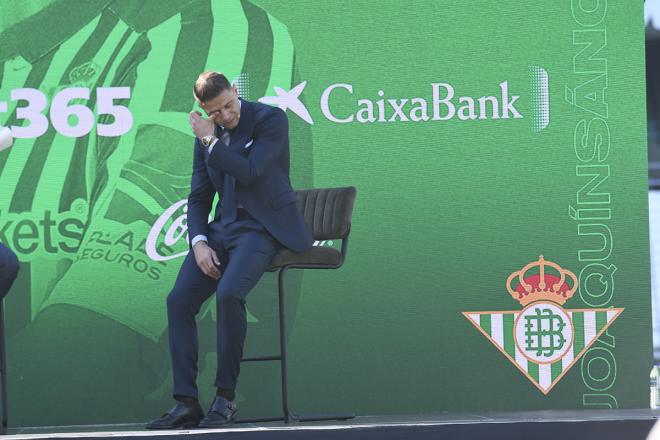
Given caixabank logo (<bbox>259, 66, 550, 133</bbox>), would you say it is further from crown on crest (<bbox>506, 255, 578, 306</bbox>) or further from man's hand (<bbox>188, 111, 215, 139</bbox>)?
man's hand (<bbox>188, 111, 215, 139</bbox>)

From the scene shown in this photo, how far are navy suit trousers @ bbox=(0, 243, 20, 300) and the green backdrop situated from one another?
84 cm

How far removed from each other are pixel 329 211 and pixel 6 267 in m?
1.12

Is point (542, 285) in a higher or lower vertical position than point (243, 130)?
lower

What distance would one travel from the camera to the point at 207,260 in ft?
11.6

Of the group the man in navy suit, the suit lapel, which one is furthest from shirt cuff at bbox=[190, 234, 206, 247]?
the suit lapel

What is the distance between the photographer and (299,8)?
4.22 meters

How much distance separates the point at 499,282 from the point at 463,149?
0.56 metres

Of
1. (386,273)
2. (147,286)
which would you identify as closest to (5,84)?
(147,286)

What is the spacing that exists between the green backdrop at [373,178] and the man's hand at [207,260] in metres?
0.66

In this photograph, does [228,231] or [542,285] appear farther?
[542,285]

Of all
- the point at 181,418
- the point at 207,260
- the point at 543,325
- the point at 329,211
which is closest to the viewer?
the point at 181,418

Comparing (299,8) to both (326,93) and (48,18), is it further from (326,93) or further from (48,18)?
(48,18)

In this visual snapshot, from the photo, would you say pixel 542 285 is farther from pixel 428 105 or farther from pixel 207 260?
pixel 207 260

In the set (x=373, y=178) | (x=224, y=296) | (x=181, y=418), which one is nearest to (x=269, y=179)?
(x=224, y=296)
